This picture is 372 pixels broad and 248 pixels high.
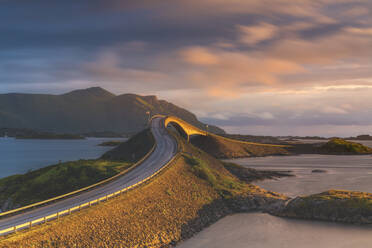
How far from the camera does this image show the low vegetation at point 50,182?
64562 mm

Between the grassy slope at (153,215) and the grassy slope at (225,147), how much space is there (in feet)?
329

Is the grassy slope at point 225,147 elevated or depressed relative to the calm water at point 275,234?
elevated

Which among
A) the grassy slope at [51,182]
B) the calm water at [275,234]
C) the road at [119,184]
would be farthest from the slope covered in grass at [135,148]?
the calm water at [275,234]

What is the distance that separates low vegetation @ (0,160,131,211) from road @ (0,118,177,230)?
652 centimetres

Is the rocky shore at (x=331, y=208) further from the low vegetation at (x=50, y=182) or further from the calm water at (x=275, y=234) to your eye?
the low vegetation at (x=50, y=182)

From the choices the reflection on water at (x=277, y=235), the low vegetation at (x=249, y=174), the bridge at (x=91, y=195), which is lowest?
the reflection on water at (x=277, y=235)

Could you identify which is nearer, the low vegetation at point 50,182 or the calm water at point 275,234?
the calm water at point 275,234

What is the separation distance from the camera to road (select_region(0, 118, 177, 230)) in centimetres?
3792

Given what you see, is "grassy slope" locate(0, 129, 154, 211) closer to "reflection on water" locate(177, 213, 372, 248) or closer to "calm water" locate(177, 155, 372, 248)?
"calm water" locate(177, 155, 372, 248)

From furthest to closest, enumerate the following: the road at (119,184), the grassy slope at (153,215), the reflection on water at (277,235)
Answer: the reflection on water at (277,235) < the road at (119,184) < the grassy slope at (153,215)

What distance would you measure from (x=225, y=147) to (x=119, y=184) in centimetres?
13035

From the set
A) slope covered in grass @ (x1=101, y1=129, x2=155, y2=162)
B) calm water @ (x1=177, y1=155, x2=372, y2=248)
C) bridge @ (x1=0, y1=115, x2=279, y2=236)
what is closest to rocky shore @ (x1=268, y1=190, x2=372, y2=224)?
calm water @ (x1=177, y1=155, x2=372, y2=248)

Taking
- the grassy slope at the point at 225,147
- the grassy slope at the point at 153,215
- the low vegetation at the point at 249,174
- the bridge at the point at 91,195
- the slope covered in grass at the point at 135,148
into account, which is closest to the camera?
the grassy slope at the point at 153,215

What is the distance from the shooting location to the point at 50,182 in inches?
2704
